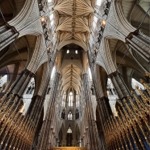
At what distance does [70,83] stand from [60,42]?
1140cm

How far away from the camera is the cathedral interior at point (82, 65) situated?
8521mm

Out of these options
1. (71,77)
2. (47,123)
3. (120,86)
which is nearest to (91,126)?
(47,123)

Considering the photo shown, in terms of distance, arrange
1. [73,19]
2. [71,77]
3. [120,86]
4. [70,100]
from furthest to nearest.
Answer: [70,100]
[71,77]
[73,19]
[120,86]

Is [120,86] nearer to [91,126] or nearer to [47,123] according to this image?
[91,126]

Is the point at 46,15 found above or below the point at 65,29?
below

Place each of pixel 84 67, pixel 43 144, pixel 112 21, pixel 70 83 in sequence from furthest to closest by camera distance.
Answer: pixel 70 83 → pixel 84 67 → pixel 43 144 → pixel 112 21

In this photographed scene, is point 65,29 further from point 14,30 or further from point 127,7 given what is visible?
point 14,30

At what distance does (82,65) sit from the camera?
2631 centimetres

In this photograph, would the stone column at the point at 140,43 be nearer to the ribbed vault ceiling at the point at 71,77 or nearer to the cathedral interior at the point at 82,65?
the cathedral interior at the point at 82,65

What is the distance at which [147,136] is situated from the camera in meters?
7.18

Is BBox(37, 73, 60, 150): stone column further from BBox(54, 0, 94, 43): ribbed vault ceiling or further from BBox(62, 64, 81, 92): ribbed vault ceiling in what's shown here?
BBox(54, 0, 94, 43): ribbed vault ceiling

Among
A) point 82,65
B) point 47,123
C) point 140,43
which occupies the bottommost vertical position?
point 140,43

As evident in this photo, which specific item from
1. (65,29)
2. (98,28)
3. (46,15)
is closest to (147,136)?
(98,28)

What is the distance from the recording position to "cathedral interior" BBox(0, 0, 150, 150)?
852 centimetres
